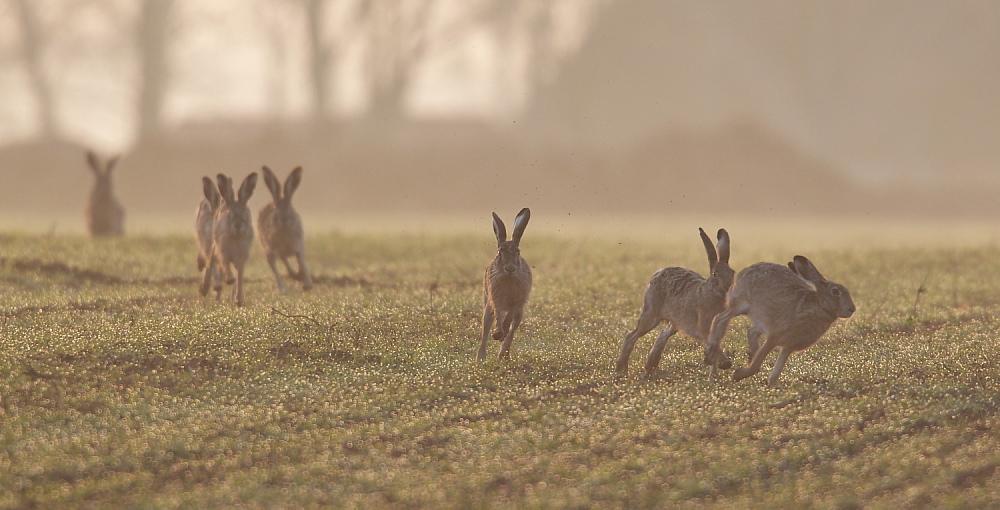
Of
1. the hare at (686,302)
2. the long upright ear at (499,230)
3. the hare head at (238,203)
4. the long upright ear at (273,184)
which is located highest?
the long upright ear at (273,184)

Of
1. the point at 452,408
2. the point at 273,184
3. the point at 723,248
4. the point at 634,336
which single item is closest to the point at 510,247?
the point at 634,336

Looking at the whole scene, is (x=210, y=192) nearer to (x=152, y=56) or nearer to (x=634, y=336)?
(x=634, y=336)

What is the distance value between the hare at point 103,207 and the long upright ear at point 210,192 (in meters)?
8.13

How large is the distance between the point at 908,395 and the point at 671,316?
1.94 metres

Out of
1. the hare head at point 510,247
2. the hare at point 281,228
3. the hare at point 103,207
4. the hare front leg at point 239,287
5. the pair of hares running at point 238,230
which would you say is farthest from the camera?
the hare at point 103,207

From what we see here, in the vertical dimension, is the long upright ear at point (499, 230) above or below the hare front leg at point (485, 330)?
above

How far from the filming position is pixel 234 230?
12.1m

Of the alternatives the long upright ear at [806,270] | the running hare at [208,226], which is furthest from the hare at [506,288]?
the running hare at [208,226]

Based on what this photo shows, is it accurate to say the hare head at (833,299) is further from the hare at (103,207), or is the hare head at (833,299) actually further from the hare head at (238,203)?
the hare at (103,207)

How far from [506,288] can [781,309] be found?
239 centimetres

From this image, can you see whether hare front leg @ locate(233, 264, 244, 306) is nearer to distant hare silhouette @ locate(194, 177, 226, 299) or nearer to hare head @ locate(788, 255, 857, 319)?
distant hare silhouette @ locate(194, 177, 226, 299)

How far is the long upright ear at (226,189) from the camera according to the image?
39.6 ft

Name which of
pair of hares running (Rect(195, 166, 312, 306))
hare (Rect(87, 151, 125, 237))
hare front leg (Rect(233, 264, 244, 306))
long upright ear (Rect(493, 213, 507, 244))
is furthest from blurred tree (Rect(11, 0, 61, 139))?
long upright ear (Rect(493, 213, 507, 244))

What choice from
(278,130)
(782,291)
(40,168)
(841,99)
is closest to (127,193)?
(40,168)
